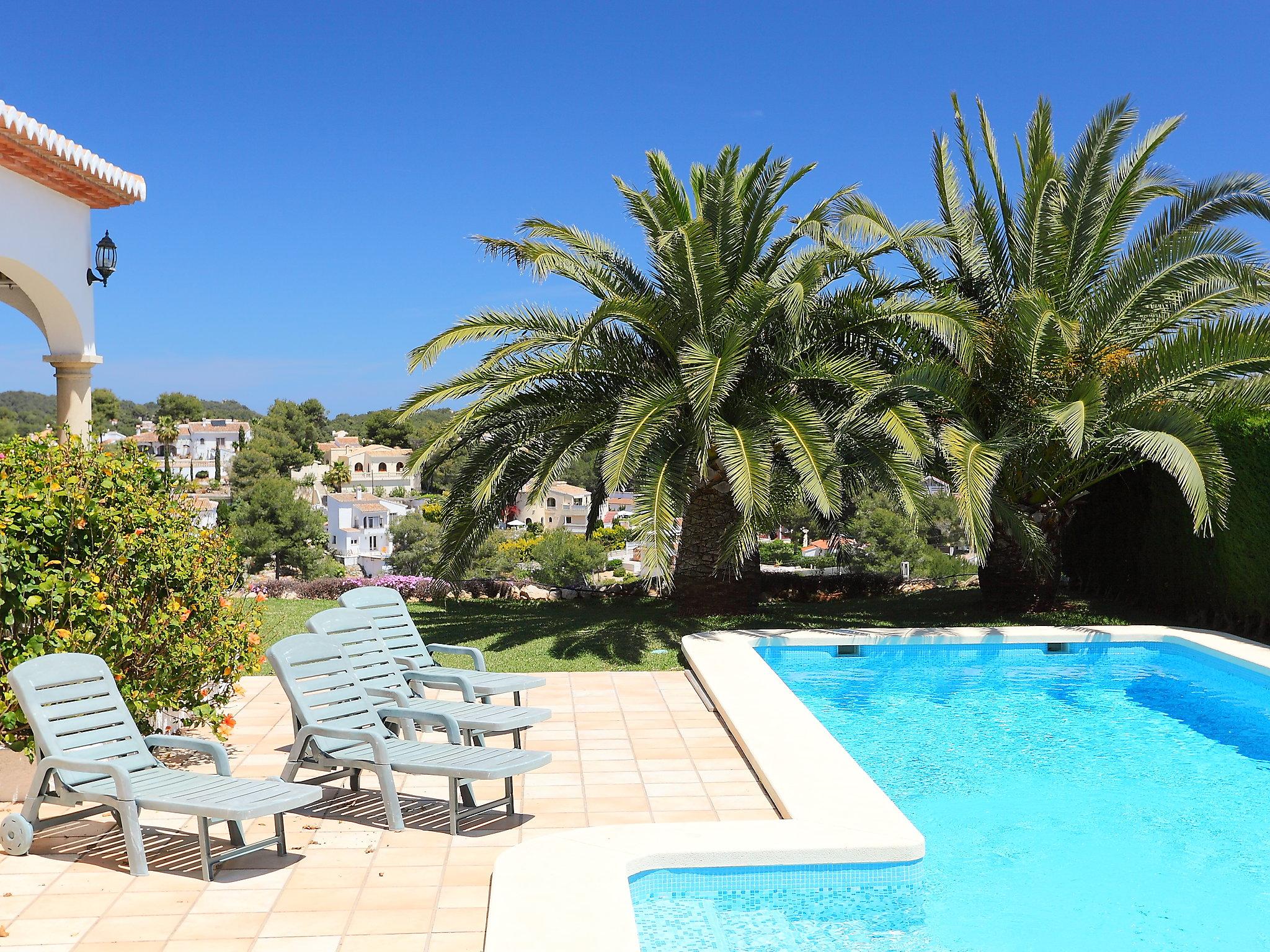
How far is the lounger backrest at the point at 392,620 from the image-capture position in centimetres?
782

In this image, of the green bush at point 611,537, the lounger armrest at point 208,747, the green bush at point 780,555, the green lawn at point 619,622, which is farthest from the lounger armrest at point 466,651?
the green bush at point 780,555

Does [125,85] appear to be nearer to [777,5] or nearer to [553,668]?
[777,5]

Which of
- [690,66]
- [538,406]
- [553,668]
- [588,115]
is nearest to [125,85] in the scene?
[588,115]

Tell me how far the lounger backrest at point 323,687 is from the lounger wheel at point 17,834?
1.40 meters

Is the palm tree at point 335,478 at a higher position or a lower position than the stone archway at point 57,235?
higher

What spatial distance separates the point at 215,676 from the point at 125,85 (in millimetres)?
33618

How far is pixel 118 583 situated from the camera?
20.6 feet

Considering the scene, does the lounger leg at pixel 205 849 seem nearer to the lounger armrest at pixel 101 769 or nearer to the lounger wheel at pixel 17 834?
the lounger armrest at pixel 101 769

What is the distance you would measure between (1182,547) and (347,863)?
11.5m

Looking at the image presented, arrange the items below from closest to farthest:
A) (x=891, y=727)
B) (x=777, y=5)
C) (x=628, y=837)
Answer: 1. (x=628, y=837)
2. (x=891, y=727)
3. (x=777, y=5)

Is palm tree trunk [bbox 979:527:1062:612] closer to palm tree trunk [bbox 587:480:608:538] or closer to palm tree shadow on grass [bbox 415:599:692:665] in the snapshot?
palm tree shadow on grass [bbox 415:599:692:665]

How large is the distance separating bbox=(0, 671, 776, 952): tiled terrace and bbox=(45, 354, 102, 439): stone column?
8.19 meters

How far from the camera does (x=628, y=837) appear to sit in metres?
5.33

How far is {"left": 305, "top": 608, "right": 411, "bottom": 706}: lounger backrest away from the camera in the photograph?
7.09 m
